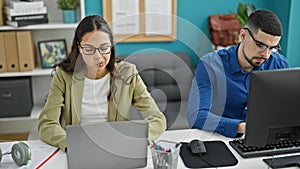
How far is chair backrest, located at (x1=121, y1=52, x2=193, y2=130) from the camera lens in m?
1.88

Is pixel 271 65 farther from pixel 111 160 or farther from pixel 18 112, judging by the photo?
pixel 18 112

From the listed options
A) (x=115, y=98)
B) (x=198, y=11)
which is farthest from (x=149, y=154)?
(x=198, y=11)

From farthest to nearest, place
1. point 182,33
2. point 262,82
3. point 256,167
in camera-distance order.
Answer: point 182,33
point 256,167
point 262,82

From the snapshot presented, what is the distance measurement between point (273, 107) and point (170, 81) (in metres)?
1.66

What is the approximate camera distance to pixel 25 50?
2.64 m

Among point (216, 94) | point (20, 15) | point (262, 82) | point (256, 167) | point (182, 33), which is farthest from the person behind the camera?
point (20, 15)

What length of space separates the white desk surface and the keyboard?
2 centimetres

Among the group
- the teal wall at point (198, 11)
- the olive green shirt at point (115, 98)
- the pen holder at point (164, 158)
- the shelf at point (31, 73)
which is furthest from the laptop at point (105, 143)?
the teal wall at point (198, 11)

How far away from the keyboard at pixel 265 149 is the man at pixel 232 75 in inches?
4.5

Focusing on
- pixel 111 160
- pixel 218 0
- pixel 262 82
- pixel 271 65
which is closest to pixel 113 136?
pixel 111 160

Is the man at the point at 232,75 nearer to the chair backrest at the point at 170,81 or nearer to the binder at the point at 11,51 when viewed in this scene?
the chair backrest at the point at 170,81

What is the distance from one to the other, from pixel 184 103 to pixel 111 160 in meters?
0.60

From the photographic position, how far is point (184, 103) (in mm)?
1849

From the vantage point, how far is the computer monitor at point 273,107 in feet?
4.17
